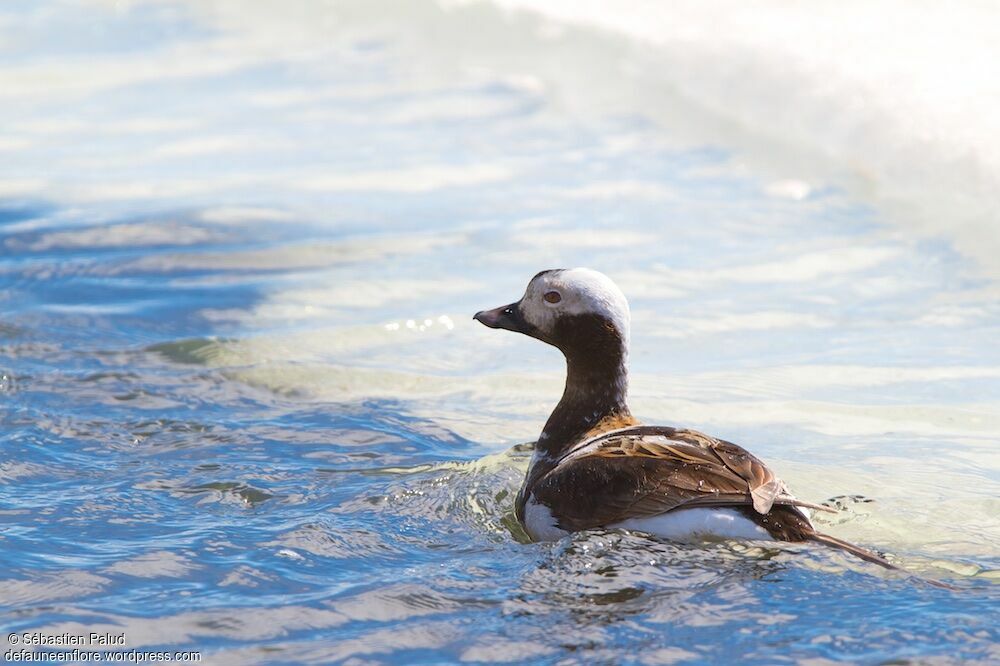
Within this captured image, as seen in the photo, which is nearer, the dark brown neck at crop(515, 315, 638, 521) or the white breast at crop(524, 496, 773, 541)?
the white breast at crop(524, 496, 773, 541)

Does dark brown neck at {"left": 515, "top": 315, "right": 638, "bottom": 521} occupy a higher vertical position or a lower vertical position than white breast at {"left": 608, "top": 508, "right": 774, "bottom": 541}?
higher

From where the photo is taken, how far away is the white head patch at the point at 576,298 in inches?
225

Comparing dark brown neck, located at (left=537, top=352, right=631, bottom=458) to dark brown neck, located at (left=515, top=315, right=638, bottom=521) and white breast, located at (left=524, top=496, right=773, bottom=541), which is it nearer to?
dark brown neck, located at (left=515, top=315, right=638, bottom=521)

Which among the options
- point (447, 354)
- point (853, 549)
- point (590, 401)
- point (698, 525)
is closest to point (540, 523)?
point (698, 525)

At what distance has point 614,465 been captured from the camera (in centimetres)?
517

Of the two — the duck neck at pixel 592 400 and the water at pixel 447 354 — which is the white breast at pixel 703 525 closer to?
the water at pixel 447 354

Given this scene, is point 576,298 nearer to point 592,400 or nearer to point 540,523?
point 592,400

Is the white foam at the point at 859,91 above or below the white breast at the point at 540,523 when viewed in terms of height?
above

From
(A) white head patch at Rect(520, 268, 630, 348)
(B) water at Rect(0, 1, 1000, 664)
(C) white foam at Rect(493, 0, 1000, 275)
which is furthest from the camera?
(C) white foam at Rect(493, 0, 1000, 275)

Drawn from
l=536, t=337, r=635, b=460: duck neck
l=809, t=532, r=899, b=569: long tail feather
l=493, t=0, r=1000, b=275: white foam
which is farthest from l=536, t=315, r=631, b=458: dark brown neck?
l=493, t=0, r=1000, b=275: white foam

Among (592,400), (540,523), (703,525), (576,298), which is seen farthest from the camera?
(592,400)

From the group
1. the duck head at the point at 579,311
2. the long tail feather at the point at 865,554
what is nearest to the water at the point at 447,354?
the long tail feather at the point at 865,554

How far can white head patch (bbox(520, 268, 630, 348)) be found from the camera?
5707 mm

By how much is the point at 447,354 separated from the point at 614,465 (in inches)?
108
